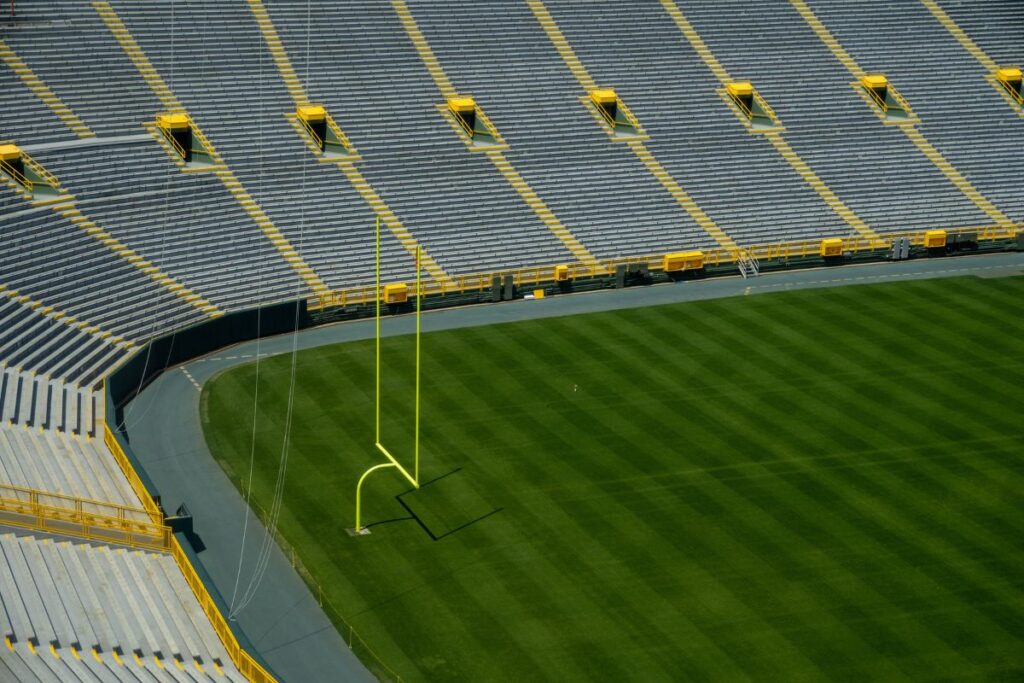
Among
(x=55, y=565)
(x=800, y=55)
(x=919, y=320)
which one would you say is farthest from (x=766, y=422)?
(x=800, y=55)

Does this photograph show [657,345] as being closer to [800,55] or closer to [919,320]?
[919,320]

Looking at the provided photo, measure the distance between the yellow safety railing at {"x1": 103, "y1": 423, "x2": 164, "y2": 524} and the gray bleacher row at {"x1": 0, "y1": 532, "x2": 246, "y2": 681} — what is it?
1.37 metres

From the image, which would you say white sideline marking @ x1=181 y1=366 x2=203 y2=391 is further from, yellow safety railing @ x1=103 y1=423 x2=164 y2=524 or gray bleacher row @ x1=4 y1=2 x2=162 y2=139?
gray bleacher row @ x1=4 y1=2 x2=162 y2=139

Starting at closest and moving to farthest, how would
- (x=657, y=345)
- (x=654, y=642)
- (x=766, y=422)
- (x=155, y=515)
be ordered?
(x=654, y=642), (x=155, y=515), (x=766, y=422), (x=657, y=345)

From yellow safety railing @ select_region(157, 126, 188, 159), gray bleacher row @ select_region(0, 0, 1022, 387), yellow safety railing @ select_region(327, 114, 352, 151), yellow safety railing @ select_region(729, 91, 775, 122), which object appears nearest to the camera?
gray bleacher row @ select_region(0, 0, 1022, 387)

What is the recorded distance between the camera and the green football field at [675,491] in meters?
37.2

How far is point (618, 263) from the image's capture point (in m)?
64.2

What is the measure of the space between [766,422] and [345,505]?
13923 mm

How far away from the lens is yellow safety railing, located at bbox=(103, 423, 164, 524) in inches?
1583

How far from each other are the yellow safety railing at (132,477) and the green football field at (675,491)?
3385mm

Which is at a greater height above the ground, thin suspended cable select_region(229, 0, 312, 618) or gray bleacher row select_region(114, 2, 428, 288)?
gray bleacher row select_region(114, 2, 428, 288)

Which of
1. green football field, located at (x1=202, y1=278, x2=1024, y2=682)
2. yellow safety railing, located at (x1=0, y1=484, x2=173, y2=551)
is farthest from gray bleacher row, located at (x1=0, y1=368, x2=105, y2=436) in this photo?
yellow safety railing, located at (x1=0, y1=484, x2=173, y2=551)

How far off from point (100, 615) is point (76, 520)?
4.10 metres

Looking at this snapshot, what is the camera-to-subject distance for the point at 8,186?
5778 centimetres
